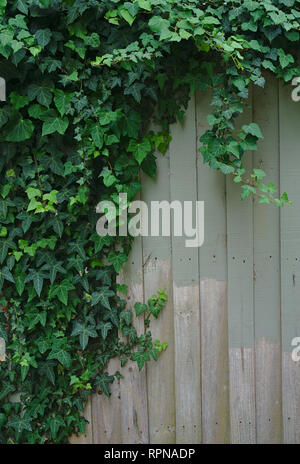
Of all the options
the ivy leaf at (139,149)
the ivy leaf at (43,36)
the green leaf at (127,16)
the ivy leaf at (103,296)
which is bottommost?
the ivy leaf at (103,296)

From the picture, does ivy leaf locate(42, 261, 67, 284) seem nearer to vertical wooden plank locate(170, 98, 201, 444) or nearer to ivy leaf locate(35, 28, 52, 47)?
vertical wooden plank locate(170, 98, 201, 444)

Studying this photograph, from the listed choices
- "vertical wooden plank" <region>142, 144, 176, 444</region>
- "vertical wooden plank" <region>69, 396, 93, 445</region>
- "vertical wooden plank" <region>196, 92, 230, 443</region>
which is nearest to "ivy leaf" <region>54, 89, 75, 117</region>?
"vertical wooden plank" <region>142, 144, 176, 444</region>

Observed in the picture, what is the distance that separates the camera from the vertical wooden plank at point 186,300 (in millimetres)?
2388

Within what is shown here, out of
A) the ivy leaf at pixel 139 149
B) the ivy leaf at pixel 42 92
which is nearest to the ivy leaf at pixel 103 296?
the ivy leaf at pixel 139 149

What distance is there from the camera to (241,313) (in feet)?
8.02

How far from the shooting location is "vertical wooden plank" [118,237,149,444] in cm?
246

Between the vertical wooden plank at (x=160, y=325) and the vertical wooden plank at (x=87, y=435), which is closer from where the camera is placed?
the vertical wooden plank at (x=160, y=325)

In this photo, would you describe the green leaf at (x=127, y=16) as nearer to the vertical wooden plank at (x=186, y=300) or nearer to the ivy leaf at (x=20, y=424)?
the vertical wooden plank at (x=186, y=300)

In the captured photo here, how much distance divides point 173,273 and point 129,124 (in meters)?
0.74

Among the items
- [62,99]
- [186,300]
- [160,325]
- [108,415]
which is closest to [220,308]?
[186,300]

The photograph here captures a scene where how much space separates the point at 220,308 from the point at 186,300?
0.56ft

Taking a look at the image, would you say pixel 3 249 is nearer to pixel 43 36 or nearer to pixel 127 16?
pixel 43 36

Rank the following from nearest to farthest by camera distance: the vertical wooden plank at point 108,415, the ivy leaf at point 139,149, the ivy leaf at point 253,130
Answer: the ivy leaf at point 253,130
the ivy leaf at point 139,149
the vertical wooden plank at point 108,415

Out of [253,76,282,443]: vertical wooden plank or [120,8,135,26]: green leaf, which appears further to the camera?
[253,76,282,443]: vertical wooden plank
